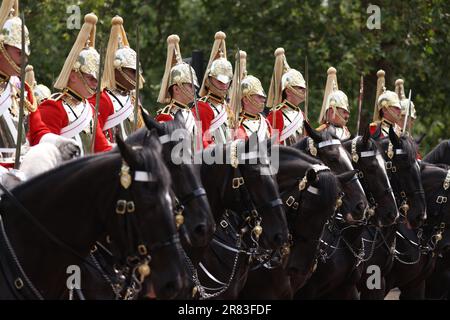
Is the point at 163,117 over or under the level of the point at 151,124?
under

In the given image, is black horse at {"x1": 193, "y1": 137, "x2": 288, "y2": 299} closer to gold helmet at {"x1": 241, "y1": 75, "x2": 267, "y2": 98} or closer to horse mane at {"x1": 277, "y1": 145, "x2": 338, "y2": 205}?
horse mane at {"x1": 277, "y1": 145, "x2": 338, "y2": 205}

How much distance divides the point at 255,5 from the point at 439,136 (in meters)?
3.84

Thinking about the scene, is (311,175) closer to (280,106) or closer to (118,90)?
(118,90)

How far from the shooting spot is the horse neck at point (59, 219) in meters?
5.73

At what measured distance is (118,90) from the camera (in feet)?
29.5

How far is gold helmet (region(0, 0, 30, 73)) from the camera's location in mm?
7664

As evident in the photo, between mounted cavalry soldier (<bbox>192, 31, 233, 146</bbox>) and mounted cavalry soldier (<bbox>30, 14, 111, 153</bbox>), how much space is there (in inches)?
41.6

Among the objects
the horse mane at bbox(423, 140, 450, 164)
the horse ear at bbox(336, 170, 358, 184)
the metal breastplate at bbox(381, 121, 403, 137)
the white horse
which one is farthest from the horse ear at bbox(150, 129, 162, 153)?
the horse mane at bbox(423, 140, 450, 164)

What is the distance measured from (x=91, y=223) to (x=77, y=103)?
2.59 metres

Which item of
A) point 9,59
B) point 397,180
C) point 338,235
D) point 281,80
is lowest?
point 338,235

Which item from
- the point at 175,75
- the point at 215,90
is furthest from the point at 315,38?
the point at 175,75

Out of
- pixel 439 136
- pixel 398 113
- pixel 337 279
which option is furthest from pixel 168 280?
pixel 439 136

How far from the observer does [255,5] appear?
18031 millimetres
